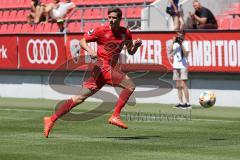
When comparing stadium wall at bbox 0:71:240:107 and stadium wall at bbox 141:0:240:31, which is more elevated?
stadium wall at bbox 141:0:240:31

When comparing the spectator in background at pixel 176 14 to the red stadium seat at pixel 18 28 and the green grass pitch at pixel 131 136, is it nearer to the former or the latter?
the green grass pitch at pixel 131 136

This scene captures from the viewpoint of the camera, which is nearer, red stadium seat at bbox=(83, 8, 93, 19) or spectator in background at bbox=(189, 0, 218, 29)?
spectator in background at bbox=(189, 0, 218, 29)

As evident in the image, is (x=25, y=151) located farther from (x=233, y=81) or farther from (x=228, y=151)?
(x=233, y=81)

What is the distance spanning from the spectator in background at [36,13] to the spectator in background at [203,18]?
6.86 meters

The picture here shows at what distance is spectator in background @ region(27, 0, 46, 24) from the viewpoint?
95.2 ft

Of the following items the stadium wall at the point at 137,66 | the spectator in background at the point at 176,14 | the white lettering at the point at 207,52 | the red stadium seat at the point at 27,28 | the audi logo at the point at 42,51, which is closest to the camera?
the stadium wall at the point at 137,66

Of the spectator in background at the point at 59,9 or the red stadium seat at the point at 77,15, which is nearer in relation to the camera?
the spectator in background at the point at 59,9

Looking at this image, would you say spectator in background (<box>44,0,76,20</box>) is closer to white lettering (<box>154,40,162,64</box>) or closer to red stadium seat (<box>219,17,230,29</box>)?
white lettering (<box>154,40,162,64</box>)

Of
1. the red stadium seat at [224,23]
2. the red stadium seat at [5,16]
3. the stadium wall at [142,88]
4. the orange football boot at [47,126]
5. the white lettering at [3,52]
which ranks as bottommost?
the stadium wall at [142,88]

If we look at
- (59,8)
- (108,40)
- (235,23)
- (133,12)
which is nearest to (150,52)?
(235,23)

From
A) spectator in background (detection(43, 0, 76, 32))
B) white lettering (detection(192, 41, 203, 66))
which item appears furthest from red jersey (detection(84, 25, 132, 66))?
spectator in background (detection(43, 0, 76, 32))

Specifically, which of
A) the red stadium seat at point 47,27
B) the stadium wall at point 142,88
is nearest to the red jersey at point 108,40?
the stadium wall at point 142,88

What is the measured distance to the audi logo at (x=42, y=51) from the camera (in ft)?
88.0

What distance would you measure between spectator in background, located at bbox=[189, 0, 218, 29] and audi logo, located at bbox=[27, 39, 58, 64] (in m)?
5.22
